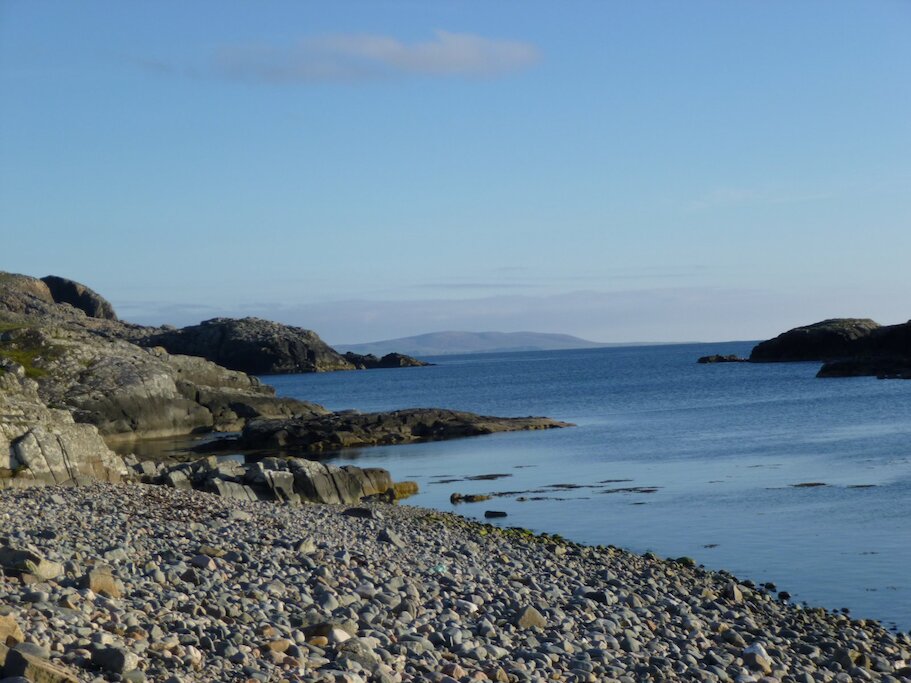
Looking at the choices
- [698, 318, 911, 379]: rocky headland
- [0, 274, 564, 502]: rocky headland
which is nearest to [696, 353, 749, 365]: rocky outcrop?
[698, 318, 911, 379]: rocky headland

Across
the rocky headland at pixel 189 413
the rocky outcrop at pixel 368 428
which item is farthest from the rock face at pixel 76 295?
the rocky outcrop at pixel 368 428

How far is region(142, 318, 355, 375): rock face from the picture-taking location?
162m

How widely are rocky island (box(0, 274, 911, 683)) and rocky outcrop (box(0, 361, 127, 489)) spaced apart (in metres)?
0.05

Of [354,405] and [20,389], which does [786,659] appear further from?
[354,405]

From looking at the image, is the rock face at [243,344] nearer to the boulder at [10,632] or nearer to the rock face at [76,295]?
the rock face at [76,295]

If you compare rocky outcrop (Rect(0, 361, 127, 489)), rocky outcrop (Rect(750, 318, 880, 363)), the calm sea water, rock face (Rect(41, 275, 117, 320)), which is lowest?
the calm sea water

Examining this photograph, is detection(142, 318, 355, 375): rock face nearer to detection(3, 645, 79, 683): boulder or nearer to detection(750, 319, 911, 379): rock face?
detection(750, 319, 911, 379): rock face

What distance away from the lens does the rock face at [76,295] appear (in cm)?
18538

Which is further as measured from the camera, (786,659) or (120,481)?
(120,481)

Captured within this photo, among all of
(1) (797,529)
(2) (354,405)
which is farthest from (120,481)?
(2) (354,405)

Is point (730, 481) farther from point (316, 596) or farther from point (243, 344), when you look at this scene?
point (243, 344)

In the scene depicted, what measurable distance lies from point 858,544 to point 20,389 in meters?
23.2

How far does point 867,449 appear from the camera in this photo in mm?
43031

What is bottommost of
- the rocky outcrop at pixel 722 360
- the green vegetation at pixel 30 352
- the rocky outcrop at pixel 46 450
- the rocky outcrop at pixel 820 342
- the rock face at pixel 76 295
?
the rocky outcrop at pixel 46 450
